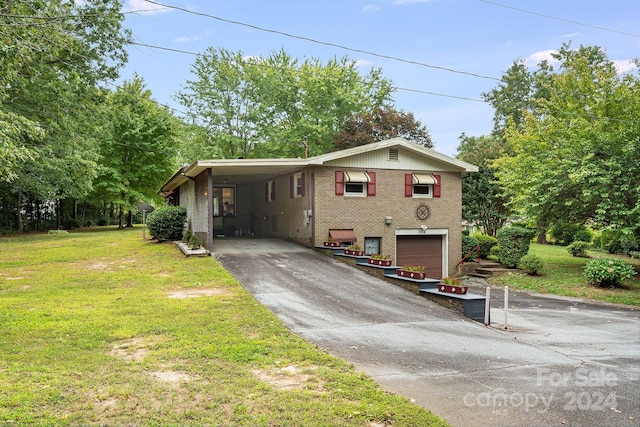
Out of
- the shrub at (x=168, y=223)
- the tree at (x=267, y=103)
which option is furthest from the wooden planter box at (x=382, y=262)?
the tree at (x=267, y=103)

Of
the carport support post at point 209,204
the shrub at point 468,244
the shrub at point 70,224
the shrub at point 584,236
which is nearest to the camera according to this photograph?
the carport support post at point 209,204

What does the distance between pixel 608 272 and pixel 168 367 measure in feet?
46.5

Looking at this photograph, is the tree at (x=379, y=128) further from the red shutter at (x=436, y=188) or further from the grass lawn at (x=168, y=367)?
the grass lawn at (x=168, y=367)

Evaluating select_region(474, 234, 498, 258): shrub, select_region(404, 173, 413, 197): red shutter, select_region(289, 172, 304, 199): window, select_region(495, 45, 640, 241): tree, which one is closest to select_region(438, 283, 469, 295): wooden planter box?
select_region(404, 173, 413, 197): red shutter

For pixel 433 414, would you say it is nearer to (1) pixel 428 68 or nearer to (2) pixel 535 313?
(2) pixel 535 313

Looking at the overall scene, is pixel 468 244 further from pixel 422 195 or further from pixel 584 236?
pixel 584 236

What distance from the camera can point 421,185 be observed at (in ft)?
54.0

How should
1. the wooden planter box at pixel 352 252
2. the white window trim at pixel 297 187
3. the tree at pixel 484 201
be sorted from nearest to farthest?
the wooden planter box at pixel 352 252, the white window trim at pixel 297 187, the tree at pixel 484 201

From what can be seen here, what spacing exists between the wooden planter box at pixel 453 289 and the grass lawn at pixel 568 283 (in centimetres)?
644

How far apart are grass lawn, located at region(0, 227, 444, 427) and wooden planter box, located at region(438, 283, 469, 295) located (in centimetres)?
428

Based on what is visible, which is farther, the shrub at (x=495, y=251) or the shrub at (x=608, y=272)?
the shrub at (x=495, y=251)

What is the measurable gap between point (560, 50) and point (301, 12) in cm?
3004

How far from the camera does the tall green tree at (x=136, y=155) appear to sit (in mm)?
30566

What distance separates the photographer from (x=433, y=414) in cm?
399
